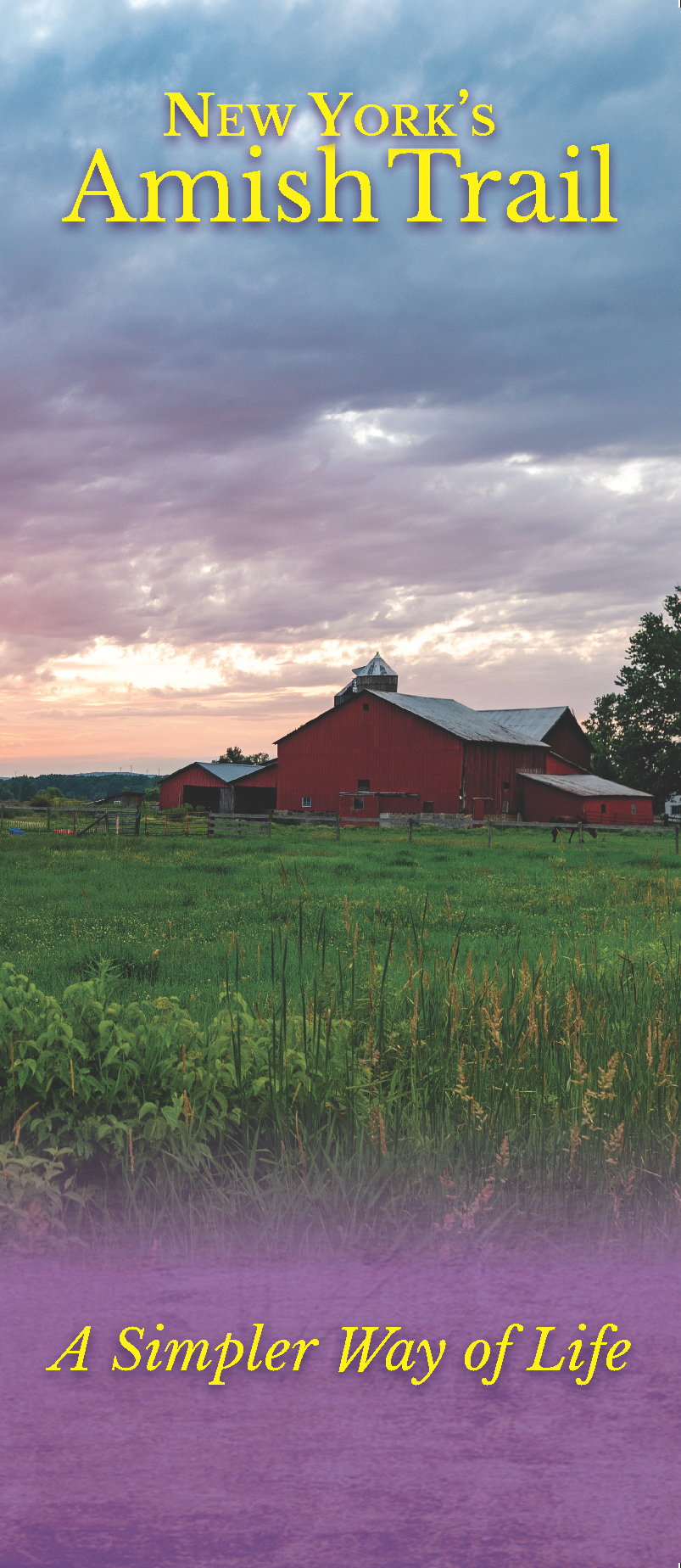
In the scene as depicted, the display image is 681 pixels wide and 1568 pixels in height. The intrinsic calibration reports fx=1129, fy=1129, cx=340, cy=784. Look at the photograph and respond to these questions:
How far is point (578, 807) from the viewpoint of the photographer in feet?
215

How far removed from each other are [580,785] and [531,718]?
37.9ft

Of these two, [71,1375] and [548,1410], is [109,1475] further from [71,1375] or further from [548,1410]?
[548,1410]

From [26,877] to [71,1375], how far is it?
19.8 m

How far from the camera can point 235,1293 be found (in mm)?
4223

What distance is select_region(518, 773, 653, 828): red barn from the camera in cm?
6503

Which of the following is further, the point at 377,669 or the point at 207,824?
the point at 377,669

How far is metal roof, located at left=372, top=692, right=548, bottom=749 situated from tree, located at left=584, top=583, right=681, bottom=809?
1146 cm

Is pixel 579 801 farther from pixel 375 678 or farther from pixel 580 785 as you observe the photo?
pixel 375 678

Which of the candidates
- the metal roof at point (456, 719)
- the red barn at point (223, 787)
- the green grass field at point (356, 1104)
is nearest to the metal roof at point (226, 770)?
the red barn at point (223, 787)

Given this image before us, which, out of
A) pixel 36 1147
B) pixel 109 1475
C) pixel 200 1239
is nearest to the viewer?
pixel 109 1475

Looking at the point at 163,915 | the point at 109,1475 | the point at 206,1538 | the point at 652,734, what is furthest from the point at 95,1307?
the point at 652,734
